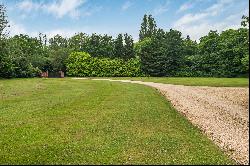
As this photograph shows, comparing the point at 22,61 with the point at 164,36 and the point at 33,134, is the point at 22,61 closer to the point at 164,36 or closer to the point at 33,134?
the point at 164,36

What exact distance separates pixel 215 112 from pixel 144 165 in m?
12.3

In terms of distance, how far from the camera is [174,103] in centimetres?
2575

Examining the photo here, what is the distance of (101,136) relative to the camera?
14609 mm

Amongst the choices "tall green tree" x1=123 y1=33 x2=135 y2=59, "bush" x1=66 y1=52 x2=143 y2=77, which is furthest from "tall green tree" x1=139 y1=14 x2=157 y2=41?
"bush" x1=66 y1=52 x2=143 y2=77

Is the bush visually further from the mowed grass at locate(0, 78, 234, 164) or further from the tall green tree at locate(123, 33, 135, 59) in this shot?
the mowed grass at locate(0, 78, 234, 164)

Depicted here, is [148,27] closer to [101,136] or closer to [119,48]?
[119,48]

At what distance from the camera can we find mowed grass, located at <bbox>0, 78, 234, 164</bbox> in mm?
11664

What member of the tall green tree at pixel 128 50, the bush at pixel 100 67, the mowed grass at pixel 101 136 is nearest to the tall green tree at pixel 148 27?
the tall green tree at pixel 128 50

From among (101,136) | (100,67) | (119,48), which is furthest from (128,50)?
(101,136)

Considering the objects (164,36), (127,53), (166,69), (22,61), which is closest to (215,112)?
(22,61)

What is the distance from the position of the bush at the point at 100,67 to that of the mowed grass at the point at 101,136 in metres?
51.9

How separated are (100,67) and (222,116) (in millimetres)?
56393

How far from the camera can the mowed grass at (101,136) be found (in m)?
11.7

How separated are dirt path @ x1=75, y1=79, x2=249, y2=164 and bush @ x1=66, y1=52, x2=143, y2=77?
41.4 m
